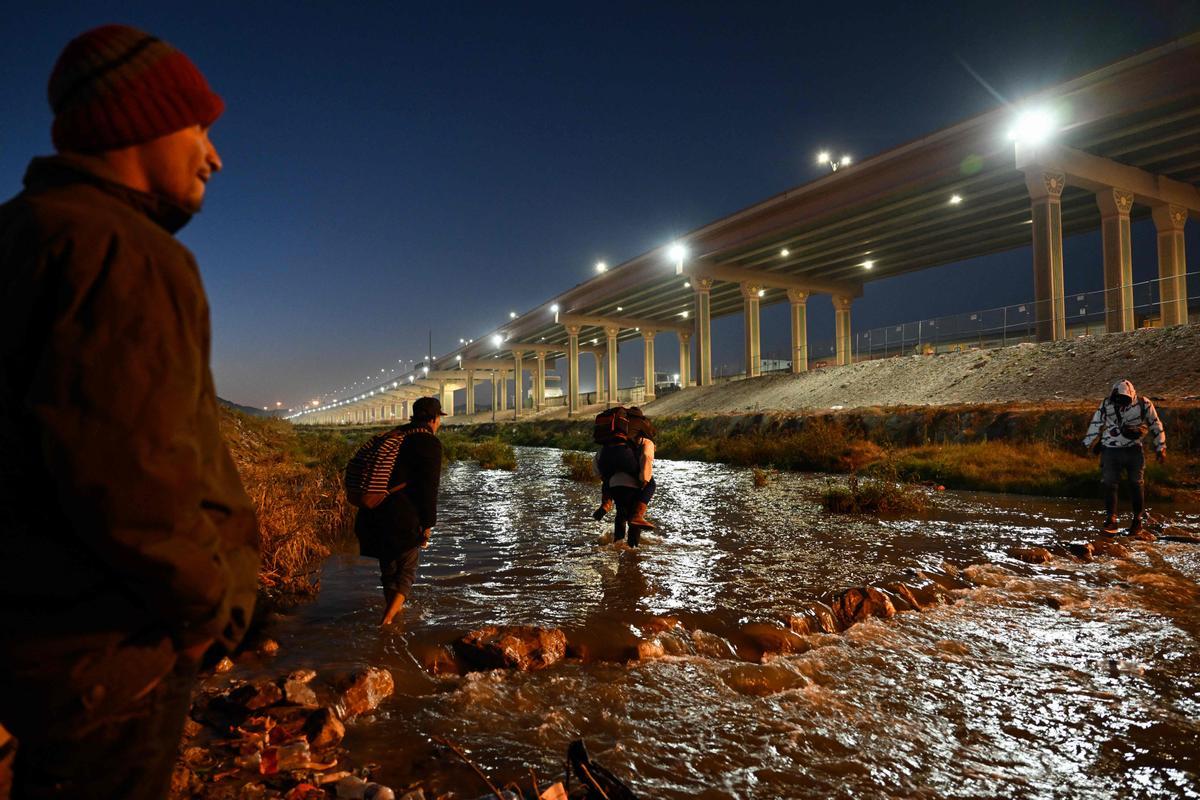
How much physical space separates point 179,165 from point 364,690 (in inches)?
131

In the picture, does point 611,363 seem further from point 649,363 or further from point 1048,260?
point 1048,260

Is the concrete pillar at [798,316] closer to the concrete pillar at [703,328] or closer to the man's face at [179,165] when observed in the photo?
the concrete pillar at [703,328]

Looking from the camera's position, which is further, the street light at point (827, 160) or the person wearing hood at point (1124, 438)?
the street light at point (827, 160)

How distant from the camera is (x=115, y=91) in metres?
1.30

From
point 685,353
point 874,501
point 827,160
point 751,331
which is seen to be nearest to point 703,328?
point 751,331

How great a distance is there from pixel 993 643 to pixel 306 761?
483 cm

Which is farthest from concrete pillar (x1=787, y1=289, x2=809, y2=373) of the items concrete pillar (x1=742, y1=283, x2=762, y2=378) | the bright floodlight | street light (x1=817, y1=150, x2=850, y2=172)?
the bright floodlight

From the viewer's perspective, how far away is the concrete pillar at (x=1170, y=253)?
906 inches

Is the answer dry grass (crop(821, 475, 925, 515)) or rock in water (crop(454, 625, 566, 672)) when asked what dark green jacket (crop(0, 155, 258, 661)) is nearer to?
rock in water (crop(454, 625, 566, 672))

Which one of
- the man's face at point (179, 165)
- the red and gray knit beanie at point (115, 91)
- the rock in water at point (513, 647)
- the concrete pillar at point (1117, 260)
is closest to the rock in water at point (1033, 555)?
the rock in water at point (513, 647)

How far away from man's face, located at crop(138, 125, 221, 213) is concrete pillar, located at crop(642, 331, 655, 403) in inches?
1883

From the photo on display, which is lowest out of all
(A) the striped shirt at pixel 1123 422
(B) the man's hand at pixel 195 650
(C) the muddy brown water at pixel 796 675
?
(C) the muddy brown water at pixel 796 675

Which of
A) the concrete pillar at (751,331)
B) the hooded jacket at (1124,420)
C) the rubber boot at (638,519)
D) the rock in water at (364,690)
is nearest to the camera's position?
the rock in water at (364,690)

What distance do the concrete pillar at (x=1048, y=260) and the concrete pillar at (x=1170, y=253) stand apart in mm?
4633
